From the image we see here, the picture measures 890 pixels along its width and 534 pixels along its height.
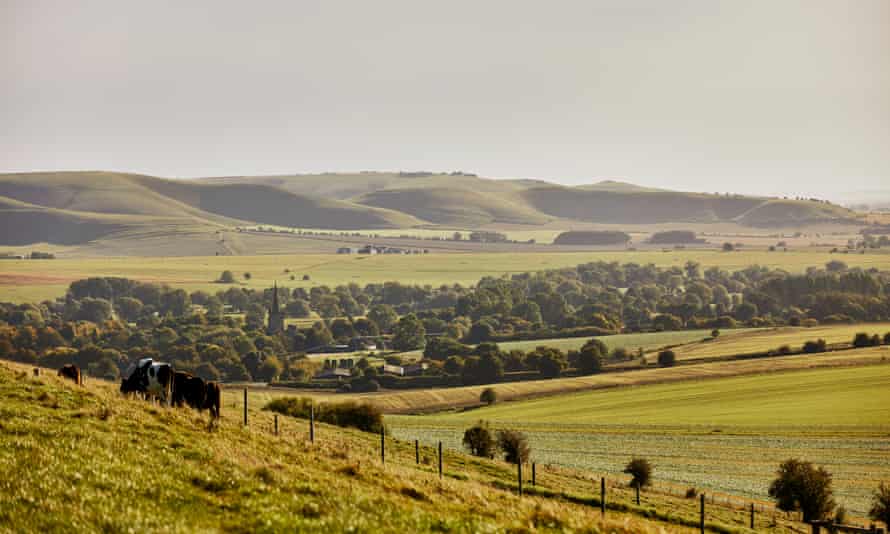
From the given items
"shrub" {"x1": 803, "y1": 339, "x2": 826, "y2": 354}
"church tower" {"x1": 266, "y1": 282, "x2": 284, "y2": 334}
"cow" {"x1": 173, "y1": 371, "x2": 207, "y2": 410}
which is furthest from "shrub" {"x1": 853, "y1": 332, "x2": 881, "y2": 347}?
"cow" {"x1": 173, "y1": 371, "x2": 207, "y2": 410}

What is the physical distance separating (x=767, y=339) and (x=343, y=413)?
80.8 meters

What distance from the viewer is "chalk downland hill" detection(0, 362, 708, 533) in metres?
13.9

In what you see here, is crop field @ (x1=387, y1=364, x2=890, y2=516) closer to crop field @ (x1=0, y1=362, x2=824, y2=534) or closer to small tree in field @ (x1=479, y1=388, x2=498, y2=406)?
small tree in field @ (x1=479, y1=388, x2=498, y2=406)

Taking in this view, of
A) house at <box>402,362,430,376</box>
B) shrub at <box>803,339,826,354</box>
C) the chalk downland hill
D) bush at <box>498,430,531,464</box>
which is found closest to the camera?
the chalk downland hill

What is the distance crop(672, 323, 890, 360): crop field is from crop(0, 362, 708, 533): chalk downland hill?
96549mm

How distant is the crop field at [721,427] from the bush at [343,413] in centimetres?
669

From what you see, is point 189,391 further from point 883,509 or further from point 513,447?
point 883,509

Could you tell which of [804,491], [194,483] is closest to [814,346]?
[804,491]

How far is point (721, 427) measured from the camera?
71.8m

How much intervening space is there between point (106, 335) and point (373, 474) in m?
144

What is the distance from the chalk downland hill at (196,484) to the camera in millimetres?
13852

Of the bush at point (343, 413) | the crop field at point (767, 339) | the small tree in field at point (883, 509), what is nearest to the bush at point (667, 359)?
the crop field at point (767, 339)

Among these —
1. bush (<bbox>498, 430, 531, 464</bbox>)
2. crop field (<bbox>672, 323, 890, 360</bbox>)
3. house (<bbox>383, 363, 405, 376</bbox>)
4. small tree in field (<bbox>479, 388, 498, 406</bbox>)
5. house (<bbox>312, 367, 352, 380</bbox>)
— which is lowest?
house (<bbox>312, 367, 352, 380</bbox>)

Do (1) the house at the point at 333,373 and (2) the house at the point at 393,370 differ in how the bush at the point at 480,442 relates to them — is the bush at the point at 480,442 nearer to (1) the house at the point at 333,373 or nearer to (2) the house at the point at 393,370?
(2) the house at the point at 393,370
